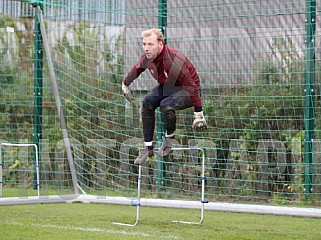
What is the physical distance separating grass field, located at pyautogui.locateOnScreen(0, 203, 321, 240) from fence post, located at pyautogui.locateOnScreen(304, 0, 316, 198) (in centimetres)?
131

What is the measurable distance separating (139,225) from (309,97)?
3.86m

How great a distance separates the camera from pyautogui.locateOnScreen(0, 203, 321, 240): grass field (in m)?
8.19

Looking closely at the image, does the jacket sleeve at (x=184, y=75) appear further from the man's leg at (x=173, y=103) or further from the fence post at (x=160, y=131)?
the fence post at (x=160, y=131)

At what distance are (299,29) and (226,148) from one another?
91.2 inches

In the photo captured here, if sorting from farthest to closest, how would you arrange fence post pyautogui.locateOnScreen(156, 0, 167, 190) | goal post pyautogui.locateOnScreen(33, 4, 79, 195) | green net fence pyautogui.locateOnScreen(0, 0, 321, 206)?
goal post pyautogui.locateOnScreen(33, 4, 79, 195) → fence post pyautogui.locateOnScreen(156, 0, 167, 190) → green net fence pyautogui.locateOnScreen(0, 0, 321, 206)

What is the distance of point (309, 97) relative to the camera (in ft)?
38.1

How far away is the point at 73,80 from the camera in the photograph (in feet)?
46.4

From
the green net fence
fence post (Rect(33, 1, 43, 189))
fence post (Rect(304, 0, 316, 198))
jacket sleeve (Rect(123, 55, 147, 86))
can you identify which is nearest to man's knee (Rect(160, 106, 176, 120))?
jacket sleeve (Rect(123, 55, 147, 86))

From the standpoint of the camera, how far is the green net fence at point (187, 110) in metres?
12.1

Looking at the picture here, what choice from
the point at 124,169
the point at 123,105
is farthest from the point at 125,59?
the point at 124,169

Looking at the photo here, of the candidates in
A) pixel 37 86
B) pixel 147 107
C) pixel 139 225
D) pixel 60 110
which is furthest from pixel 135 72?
pixel 37 86

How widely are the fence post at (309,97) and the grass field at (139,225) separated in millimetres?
1312

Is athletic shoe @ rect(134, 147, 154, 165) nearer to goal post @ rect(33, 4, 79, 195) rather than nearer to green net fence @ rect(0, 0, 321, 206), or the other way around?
green net fence @ rect(0, 0, 321, 206)

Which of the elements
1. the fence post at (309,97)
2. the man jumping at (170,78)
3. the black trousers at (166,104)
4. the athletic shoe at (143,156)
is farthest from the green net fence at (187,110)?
the man jumping at (170,78)
